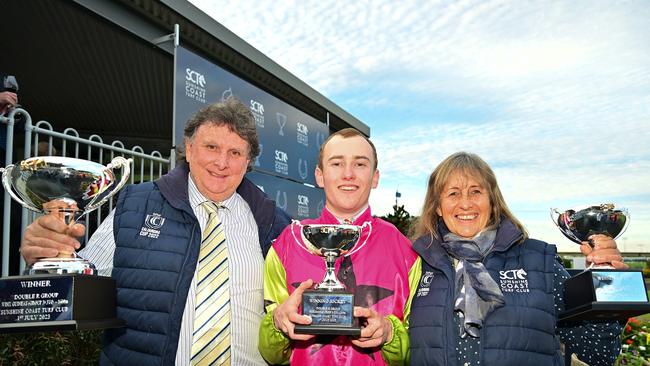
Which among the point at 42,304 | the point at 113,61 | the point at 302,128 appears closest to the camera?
the point at 42,304

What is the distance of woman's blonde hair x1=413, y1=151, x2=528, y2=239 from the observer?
2646 millimetres

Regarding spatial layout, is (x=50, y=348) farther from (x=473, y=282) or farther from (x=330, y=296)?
(x=473, y=282)

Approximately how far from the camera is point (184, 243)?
8.66 ft

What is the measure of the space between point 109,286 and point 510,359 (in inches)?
69.4

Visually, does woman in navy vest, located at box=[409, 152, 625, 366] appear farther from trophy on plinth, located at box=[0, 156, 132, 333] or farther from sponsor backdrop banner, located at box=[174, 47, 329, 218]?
sponsor backdrop banner, located at box=[174, 47, 329, 218]

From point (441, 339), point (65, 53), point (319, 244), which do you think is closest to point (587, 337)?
point (441, 339)

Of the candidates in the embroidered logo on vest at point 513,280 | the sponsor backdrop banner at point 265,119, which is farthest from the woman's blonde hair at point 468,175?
the sponsor backdrop banner at point 265,119

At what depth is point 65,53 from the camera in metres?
8.41

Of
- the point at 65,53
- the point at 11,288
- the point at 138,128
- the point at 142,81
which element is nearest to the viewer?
the point at 11,288

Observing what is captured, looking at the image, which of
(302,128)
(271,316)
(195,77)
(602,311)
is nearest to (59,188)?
(271,316)

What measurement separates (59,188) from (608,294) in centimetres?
246

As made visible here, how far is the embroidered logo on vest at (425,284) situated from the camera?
2.55 meters

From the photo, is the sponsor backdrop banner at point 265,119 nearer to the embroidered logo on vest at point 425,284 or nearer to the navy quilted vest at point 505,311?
the embroidered logo on vest at point 425,284

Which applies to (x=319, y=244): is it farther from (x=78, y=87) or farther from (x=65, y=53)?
(x=78, y=87)
